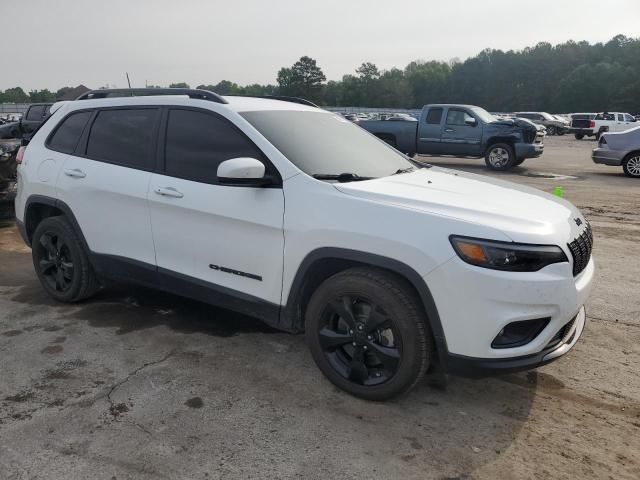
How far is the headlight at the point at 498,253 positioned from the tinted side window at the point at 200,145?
1.42 metres

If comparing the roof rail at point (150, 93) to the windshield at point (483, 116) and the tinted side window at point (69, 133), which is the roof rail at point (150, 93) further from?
the windshield at point (483, 116)

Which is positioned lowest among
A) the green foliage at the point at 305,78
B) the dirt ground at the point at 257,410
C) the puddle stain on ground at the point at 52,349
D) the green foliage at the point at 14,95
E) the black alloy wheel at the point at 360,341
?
the dirt ground at the point at 257,410

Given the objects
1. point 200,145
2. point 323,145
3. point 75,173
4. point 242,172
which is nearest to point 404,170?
point 323,145

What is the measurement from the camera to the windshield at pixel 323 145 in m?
3.48

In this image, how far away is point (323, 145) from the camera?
12.2ft

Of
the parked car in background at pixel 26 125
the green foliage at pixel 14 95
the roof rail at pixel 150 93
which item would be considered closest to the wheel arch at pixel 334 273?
the roof rail at pixel 150 93

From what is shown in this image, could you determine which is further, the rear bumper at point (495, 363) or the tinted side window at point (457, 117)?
the tinted side window at point (457, 117)

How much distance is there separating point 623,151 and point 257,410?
13.7 metres

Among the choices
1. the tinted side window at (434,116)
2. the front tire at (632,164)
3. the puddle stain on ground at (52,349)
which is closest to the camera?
the puddle stain on ground at (52,349)

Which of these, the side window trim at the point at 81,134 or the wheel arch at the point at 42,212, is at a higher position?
the side window trim at the point at 81,134

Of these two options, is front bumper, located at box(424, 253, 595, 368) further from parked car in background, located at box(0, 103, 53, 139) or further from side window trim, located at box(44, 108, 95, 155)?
parked car in background, located at box(0, 103, 53, 139)

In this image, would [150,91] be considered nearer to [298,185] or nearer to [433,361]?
[298,185]

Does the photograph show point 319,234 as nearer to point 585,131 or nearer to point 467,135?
point 467,135

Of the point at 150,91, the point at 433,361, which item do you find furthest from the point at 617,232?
the point at 150,91
